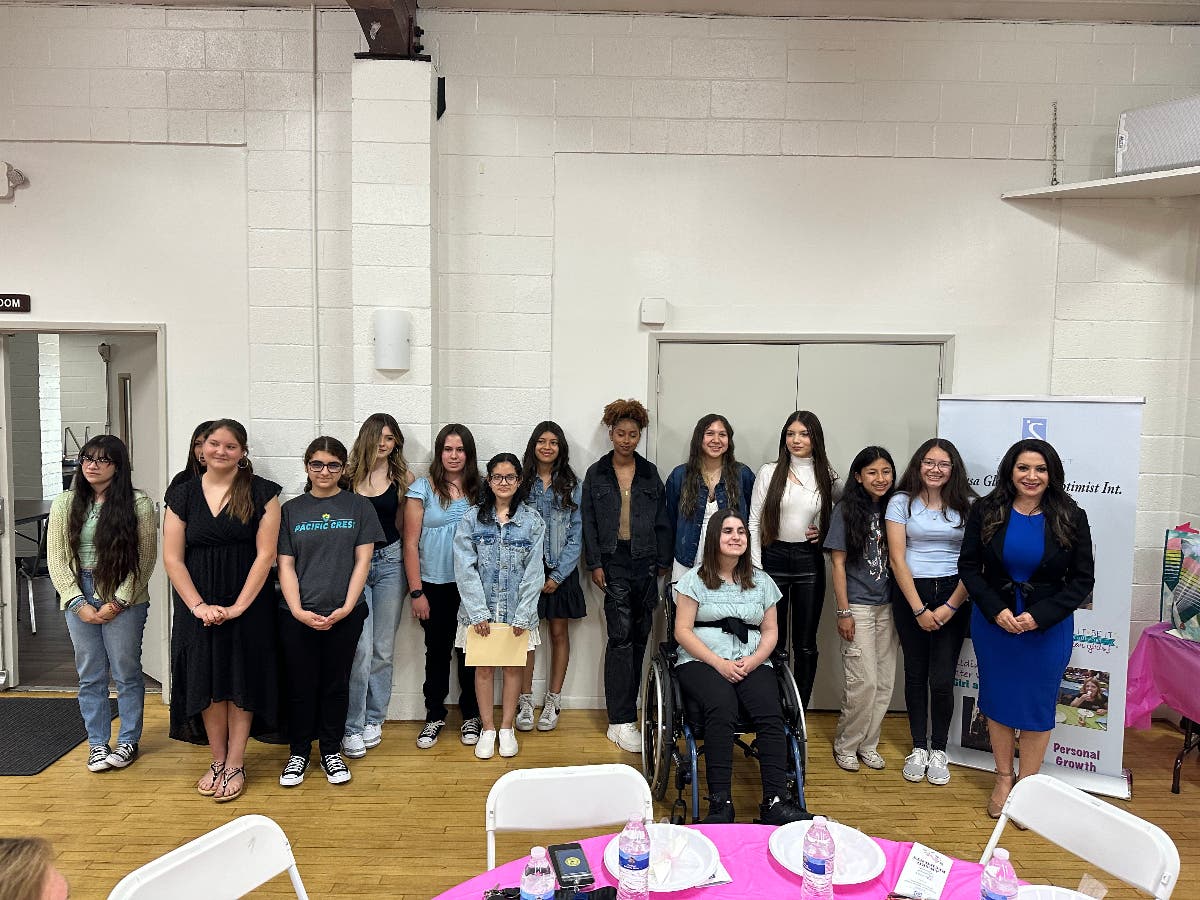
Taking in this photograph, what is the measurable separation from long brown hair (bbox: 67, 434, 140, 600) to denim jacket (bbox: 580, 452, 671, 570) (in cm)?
202

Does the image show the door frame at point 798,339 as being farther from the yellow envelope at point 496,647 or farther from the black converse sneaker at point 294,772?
the black converse sneaker at point 294,772

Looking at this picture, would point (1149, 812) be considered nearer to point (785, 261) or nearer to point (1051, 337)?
point (1051, 337)

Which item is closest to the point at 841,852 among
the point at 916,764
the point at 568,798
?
the point at 568,798

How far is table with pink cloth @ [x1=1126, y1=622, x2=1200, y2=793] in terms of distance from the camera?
3590mm

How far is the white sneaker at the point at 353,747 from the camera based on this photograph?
3.83m

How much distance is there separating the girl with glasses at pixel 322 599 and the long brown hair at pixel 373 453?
1.04 feet

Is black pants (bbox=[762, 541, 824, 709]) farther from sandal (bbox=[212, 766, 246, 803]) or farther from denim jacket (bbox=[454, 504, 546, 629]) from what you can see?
sandal (bbox=[212, 766, 246, 803])

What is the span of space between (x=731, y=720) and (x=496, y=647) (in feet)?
3.96

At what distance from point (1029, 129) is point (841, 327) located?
4.56 ft

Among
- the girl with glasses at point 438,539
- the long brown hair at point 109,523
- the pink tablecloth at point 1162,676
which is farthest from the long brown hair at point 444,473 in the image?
the pink tablecloth at point 1162,676

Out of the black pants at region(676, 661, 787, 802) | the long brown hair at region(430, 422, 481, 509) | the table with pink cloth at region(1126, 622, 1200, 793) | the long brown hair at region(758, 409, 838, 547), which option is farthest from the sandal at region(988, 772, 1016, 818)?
the long brown hair at region(430, 422, 481, 509)

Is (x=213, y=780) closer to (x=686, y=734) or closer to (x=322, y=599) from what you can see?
(x=322, y=599)

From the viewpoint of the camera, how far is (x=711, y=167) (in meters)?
4.30

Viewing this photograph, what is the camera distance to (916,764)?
12.2 ft
